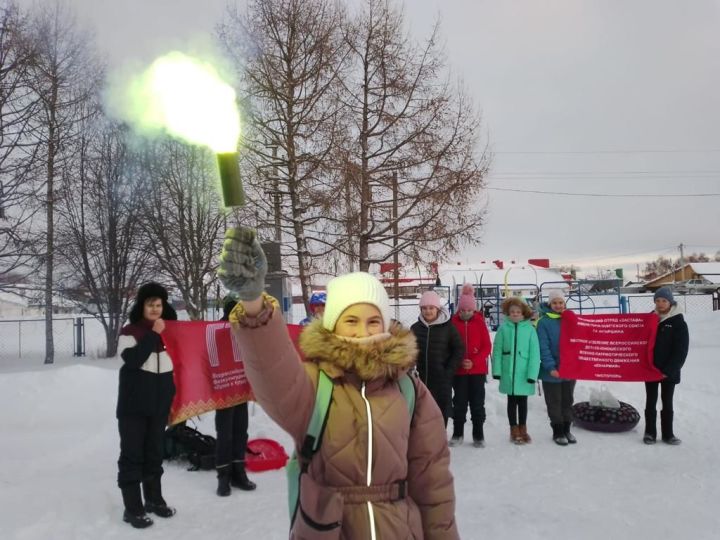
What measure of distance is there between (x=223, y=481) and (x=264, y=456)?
3.32ft

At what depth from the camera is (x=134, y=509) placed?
4508 millimetres

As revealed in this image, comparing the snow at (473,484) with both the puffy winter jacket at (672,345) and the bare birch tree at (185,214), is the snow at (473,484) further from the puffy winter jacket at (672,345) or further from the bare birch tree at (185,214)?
the bare birch tree at (185,214)

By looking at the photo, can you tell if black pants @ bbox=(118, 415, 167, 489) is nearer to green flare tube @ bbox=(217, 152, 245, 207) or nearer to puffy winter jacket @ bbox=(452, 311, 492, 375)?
green flare tube @ bbox=(217, 152, 245, 207)

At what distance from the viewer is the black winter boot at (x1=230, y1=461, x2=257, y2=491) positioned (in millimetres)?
5516

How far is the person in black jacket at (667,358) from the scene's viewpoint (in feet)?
22.5

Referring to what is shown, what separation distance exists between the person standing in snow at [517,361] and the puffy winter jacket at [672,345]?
1549mm

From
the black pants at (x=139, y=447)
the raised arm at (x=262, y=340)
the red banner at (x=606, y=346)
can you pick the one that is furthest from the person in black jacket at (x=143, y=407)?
the red banner at (x=606, y=346)

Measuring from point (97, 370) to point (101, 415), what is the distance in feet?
5.15

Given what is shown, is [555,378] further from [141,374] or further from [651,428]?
[141,374]

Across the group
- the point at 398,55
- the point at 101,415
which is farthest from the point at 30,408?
the point at 398,55

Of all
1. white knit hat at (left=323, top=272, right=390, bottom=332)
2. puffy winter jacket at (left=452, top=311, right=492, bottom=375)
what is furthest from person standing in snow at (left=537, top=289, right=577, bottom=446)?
white knit hat at (left=323, top=272, right=390, bottom=332)

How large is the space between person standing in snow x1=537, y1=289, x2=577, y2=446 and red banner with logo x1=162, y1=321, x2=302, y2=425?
4.09 m

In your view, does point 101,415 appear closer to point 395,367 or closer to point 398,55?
point 395,367

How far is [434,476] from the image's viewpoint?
2250 mm
